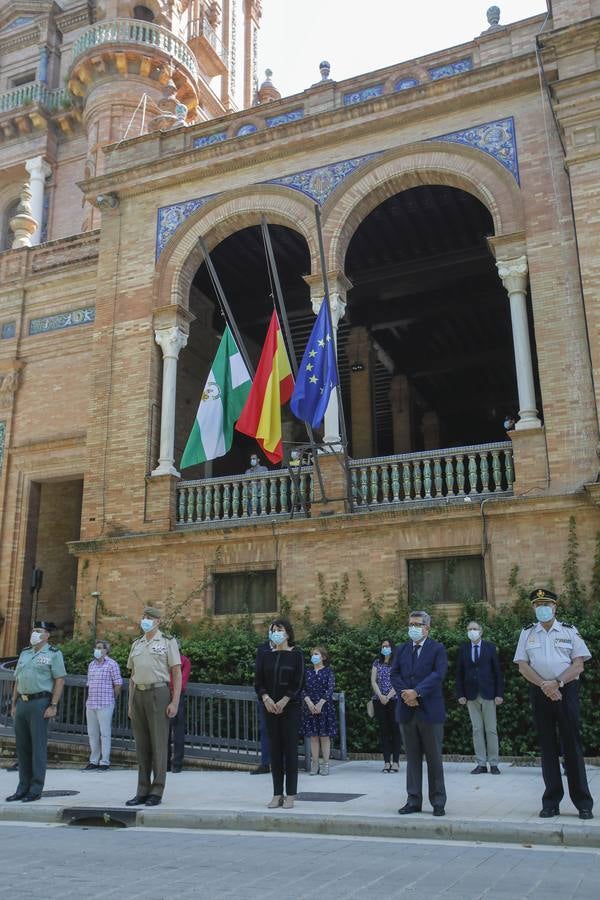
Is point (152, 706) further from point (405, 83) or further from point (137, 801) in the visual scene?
point (405, 83)

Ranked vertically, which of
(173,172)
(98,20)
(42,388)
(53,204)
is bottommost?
(42,388)

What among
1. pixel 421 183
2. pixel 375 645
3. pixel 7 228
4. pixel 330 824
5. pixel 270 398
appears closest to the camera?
pixel 330 824

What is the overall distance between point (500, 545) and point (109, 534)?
269 inches

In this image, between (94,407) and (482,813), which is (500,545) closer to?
(482,813)

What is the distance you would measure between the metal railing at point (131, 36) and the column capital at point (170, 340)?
16.2 metres

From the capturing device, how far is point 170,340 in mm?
16500

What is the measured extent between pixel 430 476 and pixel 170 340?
18.0ft

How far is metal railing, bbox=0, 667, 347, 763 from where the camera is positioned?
36.6 ft

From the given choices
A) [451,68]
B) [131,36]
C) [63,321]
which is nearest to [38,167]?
[131,36]

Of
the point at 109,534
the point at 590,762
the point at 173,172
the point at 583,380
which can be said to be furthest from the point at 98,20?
the point at 590,762

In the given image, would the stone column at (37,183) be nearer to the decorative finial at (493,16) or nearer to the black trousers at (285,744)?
the decorative finial at (493,16)

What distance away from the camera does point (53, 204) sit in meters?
31.4

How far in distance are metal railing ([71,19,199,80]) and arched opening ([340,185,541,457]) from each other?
1357cm

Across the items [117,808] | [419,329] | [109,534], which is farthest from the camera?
[419,329]
